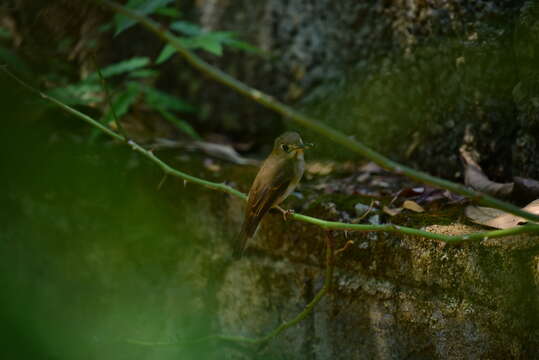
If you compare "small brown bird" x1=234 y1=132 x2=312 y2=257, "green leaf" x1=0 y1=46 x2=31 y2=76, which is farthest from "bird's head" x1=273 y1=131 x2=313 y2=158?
"green leaf" x1=0 y1=46 x2=31 y2=76

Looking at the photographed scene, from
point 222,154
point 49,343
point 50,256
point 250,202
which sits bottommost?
point 49,343

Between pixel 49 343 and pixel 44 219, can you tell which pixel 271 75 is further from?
pixel 49 343

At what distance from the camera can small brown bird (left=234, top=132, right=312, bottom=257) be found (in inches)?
87.5

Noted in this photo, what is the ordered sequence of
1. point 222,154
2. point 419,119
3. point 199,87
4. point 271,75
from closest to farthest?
point 419,119 < point 222,154 < point 271,75 < point 199,87

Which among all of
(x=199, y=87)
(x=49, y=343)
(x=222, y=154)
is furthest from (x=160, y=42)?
(x=49, y=343)

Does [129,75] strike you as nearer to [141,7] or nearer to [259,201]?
[141,7]

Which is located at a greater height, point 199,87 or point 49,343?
point 199,87

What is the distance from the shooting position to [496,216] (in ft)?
6.59

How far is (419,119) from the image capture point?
287 centimetres

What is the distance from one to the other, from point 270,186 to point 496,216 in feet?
2.99

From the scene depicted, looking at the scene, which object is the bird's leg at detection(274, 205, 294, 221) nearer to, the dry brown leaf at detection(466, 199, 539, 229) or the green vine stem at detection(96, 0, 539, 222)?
the dry brown leaf at detection(466, 199, 539, 229)

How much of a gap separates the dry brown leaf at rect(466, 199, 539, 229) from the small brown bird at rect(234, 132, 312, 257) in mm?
733

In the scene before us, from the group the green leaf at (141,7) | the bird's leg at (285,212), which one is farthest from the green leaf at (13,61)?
the bird's leg at (285,212)

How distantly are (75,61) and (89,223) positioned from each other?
154 cm
